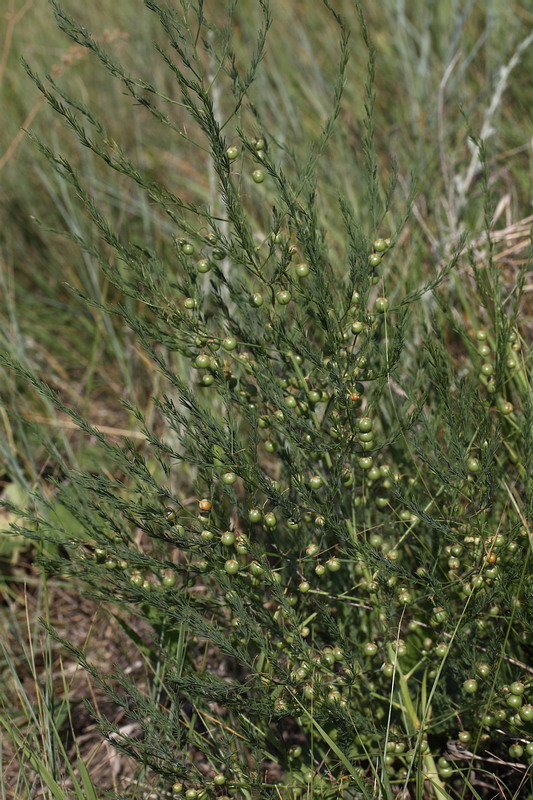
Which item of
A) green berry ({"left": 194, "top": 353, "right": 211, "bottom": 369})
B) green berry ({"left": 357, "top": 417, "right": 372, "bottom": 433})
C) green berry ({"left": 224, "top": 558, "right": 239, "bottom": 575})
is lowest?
green berry ({"left": 224, "top": 558, "right": 239, "bottom": 575})

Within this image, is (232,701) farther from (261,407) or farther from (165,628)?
(261,407)

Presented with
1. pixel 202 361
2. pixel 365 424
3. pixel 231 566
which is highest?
pixel 202 361

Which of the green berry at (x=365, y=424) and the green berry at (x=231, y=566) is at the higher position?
the green berry at (x=365, y=424)

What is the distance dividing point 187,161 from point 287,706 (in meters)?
2.52

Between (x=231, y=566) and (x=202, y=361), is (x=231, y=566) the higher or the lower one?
the lower one

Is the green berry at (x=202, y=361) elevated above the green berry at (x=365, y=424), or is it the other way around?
the green berry at (x=202, y=361)

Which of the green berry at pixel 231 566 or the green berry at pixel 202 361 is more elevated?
the green berry at pixel 202 361

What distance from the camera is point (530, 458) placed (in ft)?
5.18

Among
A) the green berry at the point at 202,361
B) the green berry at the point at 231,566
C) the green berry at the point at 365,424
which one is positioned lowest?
the green berry at the point at 231,566

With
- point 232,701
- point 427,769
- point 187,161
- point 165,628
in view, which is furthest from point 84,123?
point 427,769

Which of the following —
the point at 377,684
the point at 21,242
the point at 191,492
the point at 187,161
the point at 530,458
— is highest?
the point at 187,161

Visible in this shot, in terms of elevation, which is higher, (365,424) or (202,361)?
(202,361)

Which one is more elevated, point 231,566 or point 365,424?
point 365,424

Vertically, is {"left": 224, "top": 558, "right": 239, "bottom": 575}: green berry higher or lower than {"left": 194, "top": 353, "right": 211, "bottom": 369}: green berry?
lower
